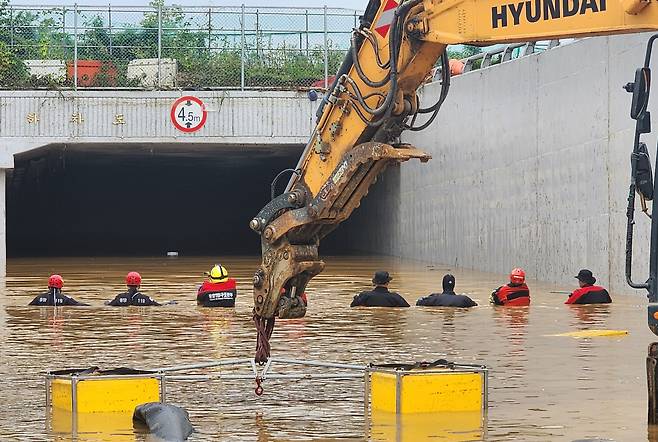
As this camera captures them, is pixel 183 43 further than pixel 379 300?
Yes

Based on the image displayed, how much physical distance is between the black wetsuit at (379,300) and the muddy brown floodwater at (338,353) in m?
0.36

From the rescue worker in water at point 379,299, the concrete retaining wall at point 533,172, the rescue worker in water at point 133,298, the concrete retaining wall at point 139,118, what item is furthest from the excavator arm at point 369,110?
the concrete retaining wall at point 139,118

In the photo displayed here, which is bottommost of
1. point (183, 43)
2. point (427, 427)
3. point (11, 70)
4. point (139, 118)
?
point (427, 427)

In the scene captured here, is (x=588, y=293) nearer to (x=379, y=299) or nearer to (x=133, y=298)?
(x=379, y=299)

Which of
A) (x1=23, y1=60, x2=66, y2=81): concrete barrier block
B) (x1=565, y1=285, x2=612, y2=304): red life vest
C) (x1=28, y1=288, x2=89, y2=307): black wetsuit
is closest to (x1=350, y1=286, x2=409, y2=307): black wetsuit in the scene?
(x1=565, y1=285, x2=612, y2=304): red life vest

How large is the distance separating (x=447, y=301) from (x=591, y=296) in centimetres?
250

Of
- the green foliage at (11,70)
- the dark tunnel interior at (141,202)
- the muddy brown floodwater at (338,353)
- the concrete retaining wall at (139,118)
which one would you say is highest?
the green foliage at (11,70)

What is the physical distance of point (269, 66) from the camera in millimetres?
44438

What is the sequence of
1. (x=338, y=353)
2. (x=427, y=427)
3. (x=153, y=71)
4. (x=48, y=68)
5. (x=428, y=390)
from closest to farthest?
1. (x=427, y=427)
2. (x=428, y=390)
3. (x=338, y=353)
4. (x=48, y=68)
5. (x=153, y=71)

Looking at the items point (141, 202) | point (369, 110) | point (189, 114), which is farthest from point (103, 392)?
point (141, 202)

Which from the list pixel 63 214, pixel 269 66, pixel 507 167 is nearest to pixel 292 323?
pixel 507 167

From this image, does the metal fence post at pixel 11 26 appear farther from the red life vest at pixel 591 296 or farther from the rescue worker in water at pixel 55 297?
the red life vest at pixel 591 296

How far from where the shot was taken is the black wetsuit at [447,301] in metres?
25.8

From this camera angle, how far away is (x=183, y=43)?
1793 inches
